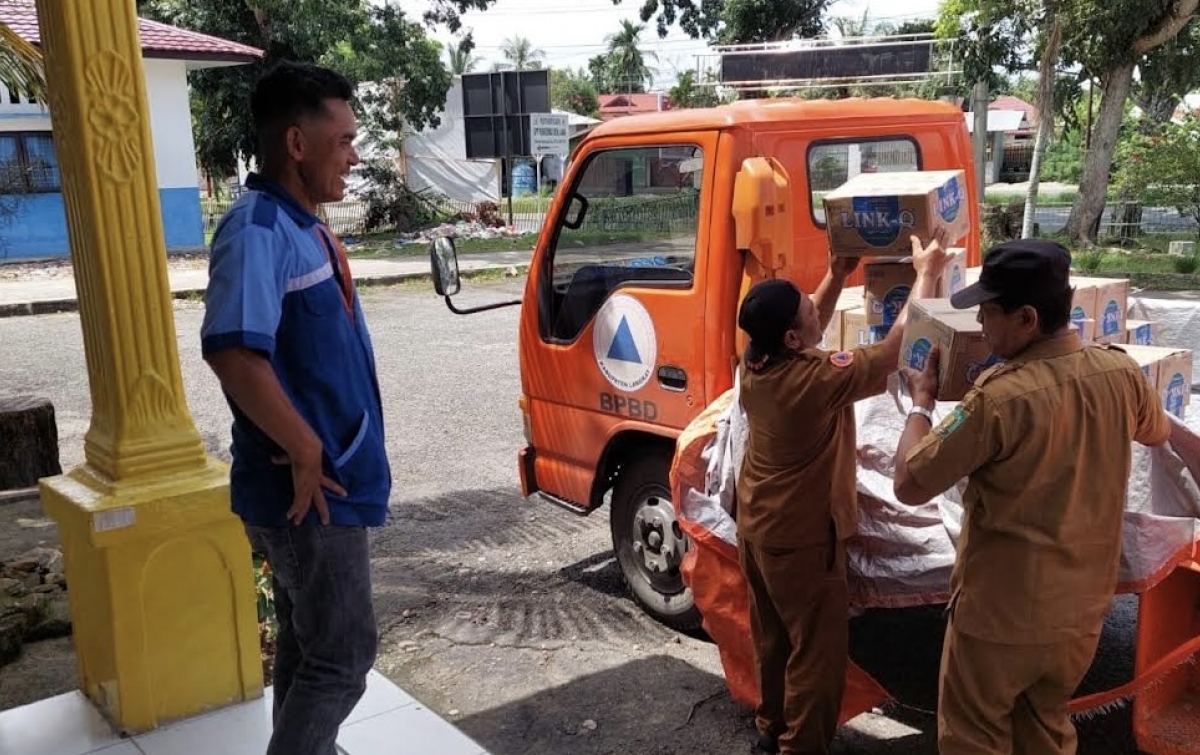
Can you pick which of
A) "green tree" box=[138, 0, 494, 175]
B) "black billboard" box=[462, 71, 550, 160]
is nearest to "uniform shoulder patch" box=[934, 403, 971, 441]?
"black billboard" box=[462, 71, 550, 160]

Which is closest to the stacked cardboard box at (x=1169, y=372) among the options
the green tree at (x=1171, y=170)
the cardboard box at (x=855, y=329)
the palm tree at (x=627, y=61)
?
the cardboard box at (x=855, y=329)

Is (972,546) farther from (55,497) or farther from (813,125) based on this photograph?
(55,497)

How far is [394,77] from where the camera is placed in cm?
2488

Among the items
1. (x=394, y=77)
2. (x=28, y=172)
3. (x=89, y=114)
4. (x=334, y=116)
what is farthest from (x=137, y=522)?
(x=394, y=77)

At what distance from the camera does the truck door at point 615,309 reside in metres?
4.11

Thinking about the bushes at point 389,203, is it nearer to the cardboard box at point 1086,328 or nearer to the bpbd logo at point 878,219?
the bpbd logo at point 878,219

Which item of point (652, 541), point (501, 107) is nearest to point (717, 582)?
point (652, 541)

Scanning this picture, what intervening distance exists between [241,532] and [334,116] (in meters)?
1.61

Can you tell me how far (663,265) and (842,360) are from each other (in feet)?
4.86

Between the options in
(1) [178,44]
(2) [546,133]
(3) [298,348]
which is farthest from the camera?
(1) [178,44]

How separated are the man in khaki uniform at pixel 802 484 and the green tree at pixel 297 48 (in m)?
20.2

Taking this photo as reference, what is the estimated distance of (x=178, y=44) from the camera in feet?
62.8

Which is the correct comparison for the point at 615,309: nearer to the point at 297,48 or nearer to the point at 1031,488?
the point at 1031,488

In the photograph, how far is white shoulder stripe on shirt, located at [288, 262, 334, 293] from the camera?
2217 millimetres
